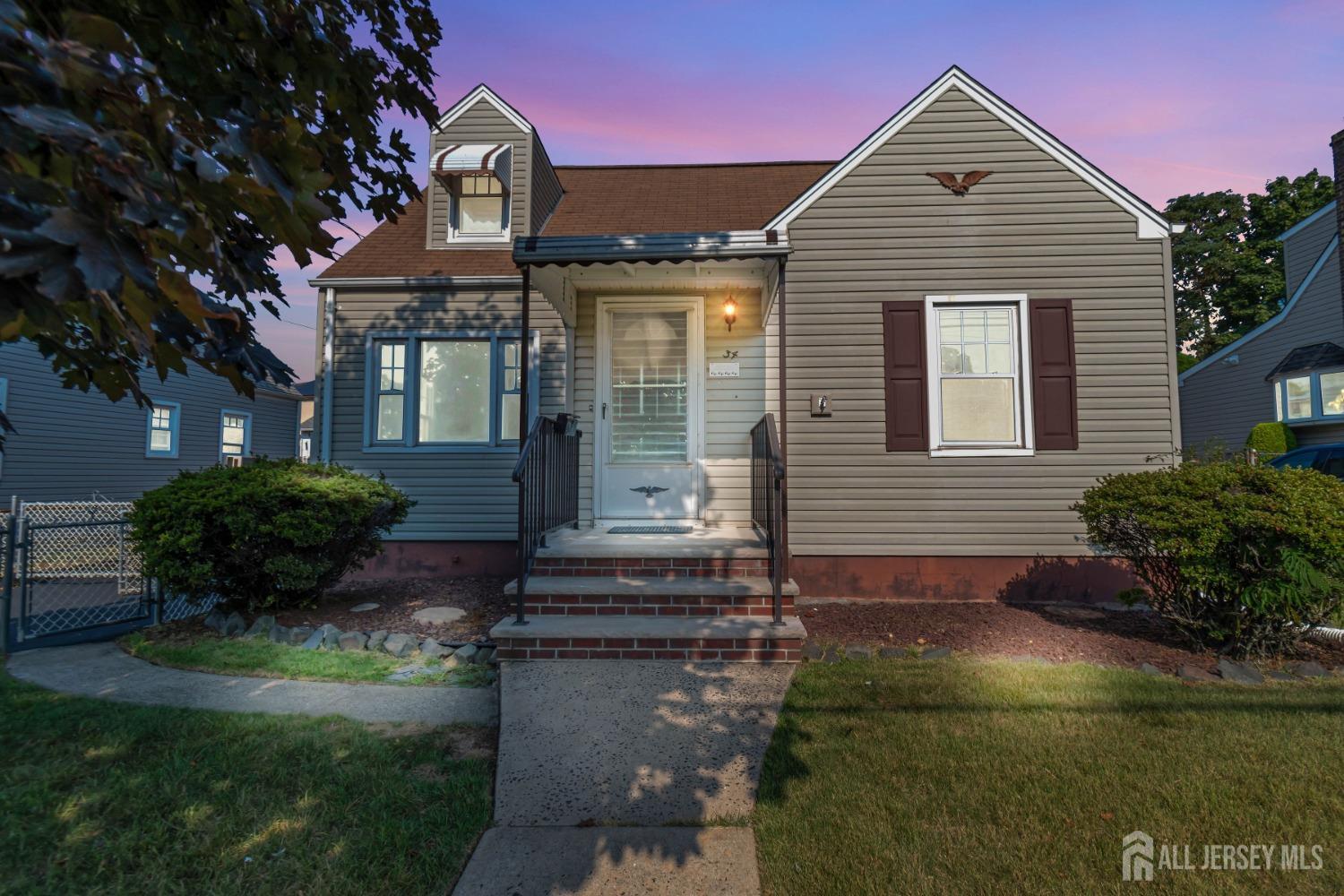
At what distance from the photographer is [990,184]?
6238mm

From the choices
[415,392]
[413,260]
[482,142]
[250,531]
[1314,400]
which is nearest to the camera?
[250,531]

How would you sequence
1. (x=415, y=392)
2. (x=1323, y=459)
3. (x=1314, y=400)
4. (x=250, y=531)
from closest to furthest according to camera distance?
(x=250, y=531), (x=415, y=392), (x=1323, y=459), (x=1314, y=400)

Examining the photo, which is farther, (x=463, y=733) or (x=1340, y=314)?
(x=1340, y=314)

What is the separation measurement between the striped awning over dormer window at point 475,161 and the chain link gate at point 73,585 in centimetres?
501

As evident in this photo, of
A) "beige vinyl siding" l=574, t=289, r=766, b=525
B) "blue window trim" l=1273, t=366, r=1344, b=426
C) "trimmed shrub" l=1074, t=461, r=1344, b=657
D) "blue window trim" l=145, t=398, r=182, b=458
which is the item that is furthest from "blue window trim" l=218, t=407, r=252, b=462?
"blue window trim" l=1273, t=366, r=1344, b=426

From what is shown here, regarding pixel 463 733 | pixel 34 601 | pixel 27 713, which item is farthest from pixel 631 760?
pixel 34 601

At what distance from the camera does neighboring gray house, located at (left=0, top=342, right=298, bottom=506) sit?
37.5 feet

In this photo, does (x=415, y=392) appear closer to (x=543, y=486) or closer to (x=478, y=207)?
(x=478, y=207)

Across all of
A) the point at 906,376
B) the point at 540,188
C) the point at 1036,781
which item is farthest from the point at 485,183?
the point at 1036,781

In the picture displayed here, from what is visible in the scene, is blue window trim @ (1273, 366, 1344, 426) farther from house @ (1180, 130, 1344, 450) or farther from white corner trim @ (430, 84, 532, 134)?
white corner trim @ (430, 84, 532, 134)

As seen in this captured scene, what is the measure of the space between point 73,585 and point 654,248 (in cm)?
809

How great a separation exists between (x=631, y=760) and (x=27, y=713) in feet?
11.7

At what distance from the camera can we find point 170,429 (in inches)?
572

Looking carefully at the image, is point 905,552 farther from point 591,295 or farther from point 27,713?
point 27,713
